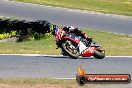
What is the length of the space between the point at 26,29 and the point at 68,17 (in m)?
9.11

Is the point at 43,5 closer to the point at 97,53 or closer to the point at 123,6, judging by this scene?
the point at 123,6

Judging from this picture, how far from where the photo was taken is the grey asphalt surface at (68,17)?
32094 millimetres

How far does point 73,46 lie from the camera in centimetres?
1772

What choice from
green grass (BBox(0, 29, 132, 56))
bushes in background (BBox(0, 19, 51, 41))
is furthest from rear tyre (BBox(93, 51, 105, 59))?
bushes in background (BBox(0, 19, 51, 41))

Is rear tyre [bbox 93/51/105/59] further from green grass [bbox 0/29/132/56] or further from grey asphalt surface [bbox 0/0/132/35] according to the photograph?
grey asphalt surface [bbox 0/0/132/35]

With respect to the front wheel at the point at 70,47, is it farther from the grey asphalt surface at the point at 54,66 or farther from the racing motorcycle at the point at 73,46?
the grey asphalt surface at the point at 54,66

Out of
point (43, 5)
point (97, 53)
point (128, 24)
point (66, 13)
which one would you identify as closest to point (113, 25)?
point (128, 24)

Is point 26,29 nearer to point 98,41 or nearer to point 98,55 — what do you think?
point 98,41

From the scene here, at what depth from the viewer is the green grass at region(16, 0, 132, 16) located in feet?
124

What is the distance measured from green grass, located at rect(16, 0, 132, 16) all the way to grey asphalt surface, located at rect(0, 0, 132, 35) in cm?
153

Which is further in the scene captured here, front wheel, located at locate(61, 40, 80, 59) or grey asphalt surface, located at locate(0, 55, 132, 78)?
front wheel, located at locate(61, 40, 80, 59)

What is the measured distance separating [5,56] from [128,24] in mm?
17531

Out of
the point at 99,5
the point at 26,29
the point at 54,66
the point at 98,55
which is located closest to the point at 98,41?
the point at 26,29

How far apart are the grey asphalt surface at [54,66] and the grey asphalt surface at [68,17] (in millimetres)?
13671
